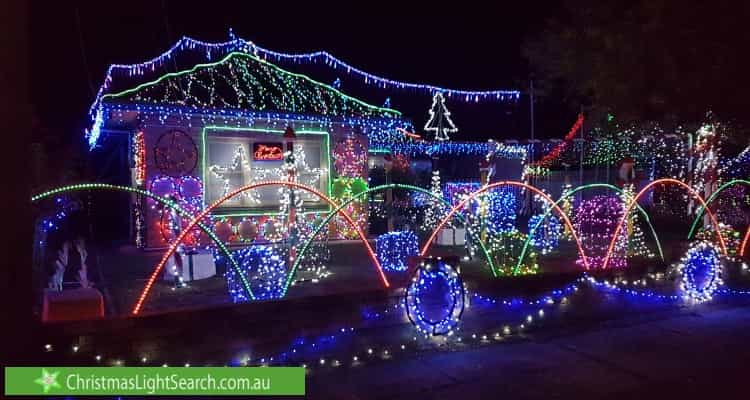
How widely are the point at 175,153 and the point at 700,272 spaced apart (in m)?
9.88

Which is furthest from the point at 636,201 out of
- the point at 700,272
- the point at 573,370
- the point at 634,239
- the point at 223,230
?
the point at 223,230

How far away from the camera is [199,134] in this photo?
12477 mm

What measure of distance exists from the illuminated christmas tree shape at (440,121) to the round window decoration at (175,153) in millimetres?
11198

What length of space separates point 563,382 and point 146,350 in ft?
12.1

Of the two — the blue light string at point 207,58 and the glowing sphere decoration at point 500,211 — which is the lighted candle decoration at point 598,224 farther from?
the blue light string at point 207,58

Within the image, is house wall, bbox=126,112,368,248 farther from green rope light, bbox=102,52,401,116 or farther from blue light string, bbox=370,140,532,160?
blue light string, bbox=370,140,532,160

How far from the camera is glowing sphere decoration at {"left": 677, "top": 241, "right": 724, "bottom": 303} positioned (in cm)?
860

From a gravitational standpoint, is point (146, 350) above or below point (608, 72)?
below

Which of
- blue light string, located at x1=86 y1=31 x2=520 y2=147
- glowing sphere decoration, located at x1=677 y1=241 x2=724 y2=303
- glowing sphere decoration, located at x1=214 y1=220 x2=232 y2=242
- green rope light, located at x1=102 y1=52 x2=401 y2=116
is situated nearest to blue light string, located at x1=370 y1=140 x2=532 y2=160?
blue light string, located at x1=86 y1=31 x2=520 y2=147

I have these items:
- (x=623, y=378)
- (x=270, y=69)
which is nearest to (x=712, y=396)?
(x=623, y=378)

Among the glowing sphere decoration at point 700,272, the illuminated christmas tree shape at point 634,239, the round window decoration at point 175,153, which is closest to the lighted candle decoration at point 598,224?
the illuminated christmas tree shape at point 634,239

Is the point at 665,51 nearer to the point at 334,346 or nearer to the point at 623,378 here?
the point at 623,378

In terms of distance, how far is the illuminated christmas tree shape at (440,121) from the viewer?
2181 cm

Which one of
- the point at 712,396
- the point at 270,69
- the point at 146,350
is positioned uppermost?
the point at 270,69
